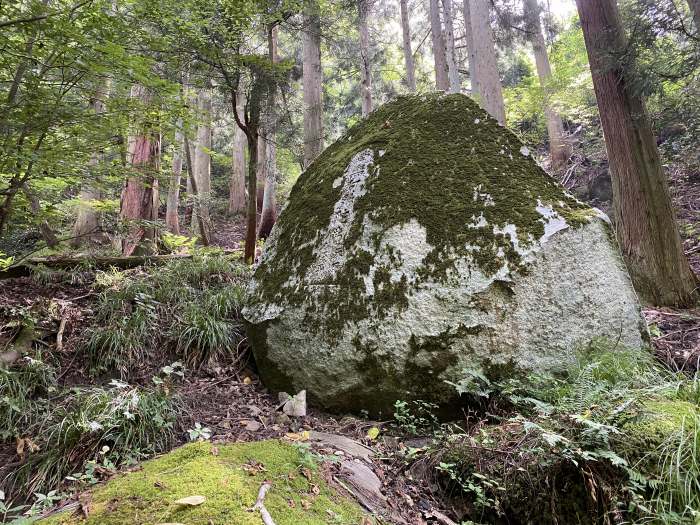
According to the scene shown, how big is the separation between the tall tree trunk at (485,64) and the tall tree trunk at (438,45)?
9.42 ft

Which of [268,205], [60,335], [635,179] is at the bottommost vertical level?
[60,335]

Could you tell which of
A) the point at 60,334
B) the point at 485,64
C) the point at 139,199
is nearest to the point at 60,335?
the point at 60,334

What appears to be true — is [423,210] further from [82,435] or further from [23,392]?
[23,392]

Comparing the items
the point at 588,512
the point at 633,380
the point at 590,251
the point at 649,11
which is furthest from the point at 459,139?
the point at 649,11

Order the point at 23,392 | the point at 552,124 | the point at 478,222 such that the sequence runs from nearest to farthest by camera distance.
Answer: the point at 23,392 < the point at 478,222 < the point at 552,124

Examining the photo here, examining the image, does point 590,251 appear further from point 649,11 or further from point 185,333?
point 649,11

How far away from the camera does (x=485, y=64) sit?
30.7 feet

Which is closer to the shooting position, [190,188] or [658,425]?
[658,425]

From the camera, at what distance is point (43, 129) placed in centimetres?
328

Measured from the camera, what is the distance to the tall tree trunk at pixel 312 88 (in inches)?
350

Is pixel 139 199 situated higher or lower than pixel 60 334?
higher

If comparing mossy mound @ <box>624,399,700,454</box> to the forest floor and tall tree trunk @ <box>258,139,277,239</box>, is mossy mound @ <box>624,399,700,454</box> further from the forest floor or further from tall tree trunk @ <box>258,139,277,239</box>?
→ tall tree trunk @ <box>258,139,277,239</box>

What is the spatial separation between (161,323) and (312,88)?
23.7 ft

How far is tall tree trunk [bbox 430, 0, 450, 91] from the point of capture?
12695mm
